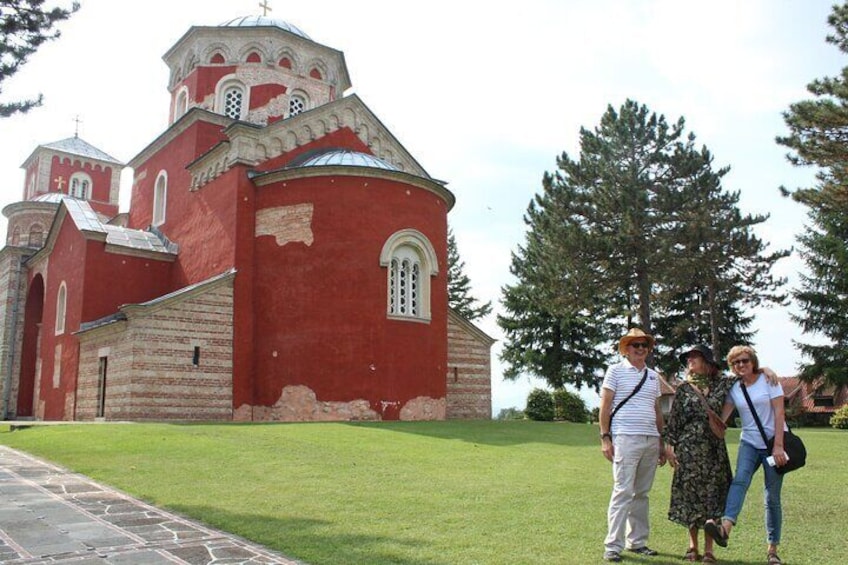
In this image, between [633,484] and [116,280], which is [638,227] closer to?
[116,280]

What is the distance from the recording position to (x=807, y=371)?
29859 mm

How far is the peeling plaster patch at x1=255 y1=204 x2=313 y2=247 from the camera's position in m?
19.2

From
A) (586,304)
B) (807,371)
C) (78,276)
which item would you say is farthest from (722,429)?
(807,371)

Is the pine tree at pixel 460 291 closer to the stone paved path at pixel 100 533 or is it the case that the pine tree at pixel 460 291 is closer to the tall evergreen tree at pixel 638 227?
the tall evergreen tree at pixel 638 227

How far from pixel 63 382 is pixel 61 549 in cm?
1885

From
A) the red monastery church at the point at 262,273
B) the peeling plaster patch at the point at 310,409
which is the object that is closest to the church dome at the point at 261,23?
the red monastery church at the point at 262,273

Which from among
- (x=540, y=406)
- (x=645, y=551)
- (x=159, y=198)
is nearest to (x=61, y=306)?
(x=159, y=198)

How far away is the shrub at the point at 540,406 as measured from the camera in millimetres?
25812

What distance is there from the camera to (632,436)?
565 centimetres

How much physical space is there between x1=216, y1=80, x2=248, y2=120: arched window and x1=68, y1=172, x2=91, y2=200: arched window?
17.1 meters

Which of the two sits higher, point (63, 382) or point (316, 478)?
point (63, 382)

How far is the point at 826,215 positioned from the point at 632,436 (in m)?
26.4

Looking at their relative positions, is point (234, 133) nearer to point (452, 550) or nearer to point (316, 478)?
point (316, 478)

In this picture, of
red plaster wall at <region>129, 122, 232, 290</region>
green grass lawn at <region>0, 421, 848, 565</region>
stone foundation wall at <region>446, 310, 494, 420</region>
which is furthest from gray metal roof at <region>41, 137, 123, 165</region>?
green grass lawn at <region>0, 421, 848, 565</region>
